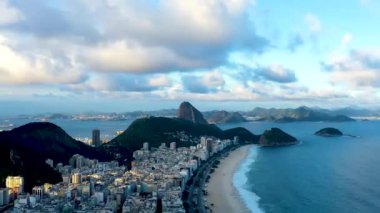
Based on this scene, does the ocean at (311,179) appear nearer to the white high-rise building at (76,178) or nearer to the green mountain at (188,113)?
the white high-rise building at (76,178)

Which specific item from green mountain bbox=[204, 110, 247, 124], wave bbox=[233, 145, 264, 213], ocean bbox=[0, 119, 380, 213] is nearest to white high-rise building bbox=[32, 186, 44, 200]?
wave bbox=[233, 145, 264, 213]

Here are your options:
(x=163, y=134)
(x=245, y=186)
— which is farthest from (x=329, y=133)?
→ (x=245, y=186)

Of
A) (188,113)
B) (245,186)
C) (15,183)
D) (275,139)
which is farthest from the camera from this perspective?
(188,113)

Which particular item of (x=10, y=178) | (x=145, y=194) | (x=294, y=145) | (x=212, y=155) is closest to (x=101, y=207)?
(x=145, y=194)

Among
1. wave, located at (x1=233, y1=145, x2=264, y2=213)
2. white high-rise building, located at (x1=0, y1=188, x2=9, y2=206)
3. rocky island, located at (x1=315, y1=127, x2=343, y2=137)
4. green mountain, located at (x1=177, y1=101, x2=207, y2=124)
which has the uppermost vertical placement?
green mountain, located at (x1=177, y1=101, x2=207, y2=124)

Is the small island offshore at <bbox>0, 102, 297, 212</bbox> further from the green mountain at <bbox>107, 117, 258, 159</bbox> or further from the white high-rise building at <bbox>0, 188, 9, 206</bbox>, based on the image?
the green mountain at <bbox>107, 117, 258, 159</bbox>

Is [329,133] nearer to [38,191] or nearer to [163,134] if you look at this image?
[163,134]
